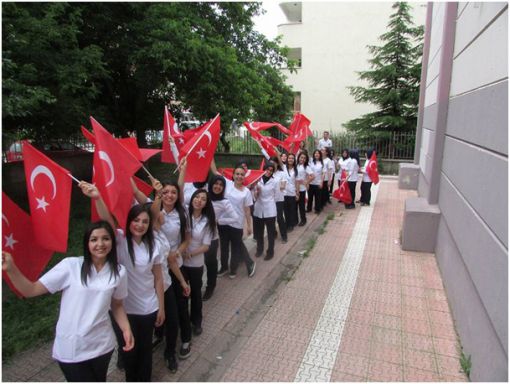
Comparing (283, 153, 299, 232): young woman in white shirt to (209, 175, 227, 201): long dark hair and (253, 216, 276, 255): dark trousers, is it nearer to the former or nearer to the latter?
(253, 216, 276, 255): dark trousers

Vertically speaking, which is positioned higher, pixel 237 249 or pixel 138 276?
pixel 138 276

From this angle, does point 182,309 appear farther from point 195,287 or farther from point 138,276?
point 138,276

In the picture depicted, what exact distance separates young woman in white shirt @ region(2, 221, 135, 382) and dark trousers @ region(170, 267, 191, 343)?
1047mm

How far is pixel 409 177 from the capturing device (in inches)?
499

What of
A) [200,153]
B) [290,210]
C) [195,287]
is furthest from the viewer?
[290,210]

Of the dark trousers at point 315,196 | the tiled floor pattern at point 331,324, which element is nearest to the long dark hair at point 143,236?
the tiled floor pattern at point 331,324

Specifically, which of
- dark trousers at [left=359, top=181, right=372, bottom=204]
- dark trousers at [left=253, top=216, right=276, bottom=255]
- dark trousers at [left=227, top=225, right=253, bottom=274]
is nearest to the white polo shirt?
dark trousers at [left=253, top=216, right=276, bottom=255]

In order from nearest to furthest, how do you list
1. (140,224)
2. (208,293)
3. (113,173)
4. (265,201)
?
1. (140,224)
2. (113,173)
3. (208,293)
4. (265,201)

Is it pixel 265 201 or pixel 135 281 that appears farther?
pixel 265 201

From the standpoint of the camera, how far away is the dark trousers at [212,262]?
469cm

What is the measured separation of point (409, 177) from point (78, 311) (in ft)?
39.4

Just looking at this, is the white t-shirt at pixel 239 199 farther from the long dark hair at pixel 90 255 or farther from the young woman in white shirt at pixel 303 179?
the young woman in white shirt at pixel 303 179

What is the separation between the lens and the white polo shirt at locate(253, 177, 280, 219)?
6.08m

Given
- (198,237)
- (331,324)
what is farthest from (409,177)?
(198,237)
